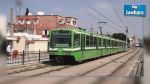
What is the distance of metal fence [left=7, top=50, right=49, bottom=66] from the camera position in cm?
2413

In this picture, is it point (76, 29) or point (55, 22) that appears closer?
point (55, 22)

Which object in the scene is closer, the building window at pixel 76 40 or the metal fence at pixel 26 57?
the building window at pixel 76 40

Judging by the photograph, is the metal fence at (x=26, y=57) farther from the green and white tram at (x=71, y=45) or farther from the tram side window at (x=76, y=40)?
the tram side window at (x=76, y=40)

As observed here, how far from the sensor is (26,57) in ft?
84.9

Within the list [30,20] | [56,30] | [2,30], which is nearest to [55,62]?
[56,30]

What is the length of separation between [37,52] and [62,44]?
208 cm

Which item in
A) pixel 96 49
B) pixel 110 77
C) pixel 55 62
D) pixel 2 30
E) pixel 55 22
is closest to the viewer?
pixel 2 30

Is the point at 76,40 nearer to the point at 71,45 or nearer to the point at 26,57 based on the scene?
the point at 71,45

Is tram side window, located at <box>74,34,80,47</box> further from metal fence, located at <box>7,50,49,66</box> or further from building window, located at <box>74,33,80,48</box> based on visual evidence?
metal fence, located at <box>7,50,49,66</box>

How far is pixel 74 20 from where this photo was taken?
18062 millimetres

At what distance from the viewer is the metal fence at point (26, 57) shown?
24134 millimetres

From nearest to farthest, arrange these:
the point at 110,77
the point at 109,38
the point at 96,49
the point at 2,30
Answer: the point at 2,30, the point at 110,77, the point at 96,49, the point at 109,38

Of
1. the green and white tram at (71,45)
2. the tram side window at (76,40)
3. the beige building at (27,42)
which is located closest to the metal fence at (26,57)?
the beige building at (27,42)

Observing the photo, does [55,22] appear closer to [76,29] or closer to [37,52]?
[76,29]
